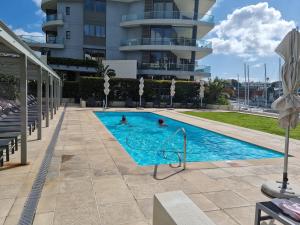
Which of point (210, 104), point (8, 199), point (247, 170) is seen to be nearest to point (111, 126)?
point (247, 170)

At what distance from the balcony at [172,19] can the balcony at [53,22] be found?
32.5ft

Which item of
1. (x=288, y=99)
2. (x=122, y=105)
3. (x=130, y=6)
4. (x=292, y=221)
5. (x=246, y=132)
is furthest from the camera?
(x=130, y=6)

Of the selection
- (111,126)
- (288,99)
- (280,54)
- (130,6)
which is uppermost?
(130,6)

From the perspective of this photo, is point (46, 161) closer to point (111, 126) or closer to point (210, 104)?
point (111, 126)

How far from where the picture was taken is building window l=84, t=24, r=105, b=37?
126 ft

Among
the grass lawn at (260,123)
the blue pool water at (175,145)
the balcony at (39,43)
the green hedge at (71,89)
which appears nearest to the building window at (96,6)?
the balcony at (39,43)

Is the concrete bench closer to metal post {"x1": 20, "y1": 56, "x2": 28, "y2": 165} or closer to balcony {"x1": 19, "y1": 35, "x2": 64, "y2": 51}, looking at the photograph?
metal post {"x1": 20, "y1": 56, "x2": 28, "y2": 165}

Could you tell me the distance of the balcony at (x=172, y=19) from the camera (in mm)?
33844

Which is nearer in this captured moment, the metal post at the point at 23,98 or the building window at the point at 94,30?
the metal post at the point at 23,98

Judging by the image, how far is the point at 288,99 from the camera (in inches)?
179

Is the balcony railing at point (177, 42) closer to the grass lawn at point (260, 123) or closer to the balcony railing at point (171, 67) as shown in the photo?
the balcony railing at point (171, 67)

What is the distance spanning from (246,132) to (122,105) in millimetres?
15741

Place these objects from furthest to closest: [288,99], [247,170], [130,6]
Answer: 1. [130,6]
2. [247,170]
3. [288,99]

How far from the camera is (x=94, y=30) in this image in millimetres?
38688
